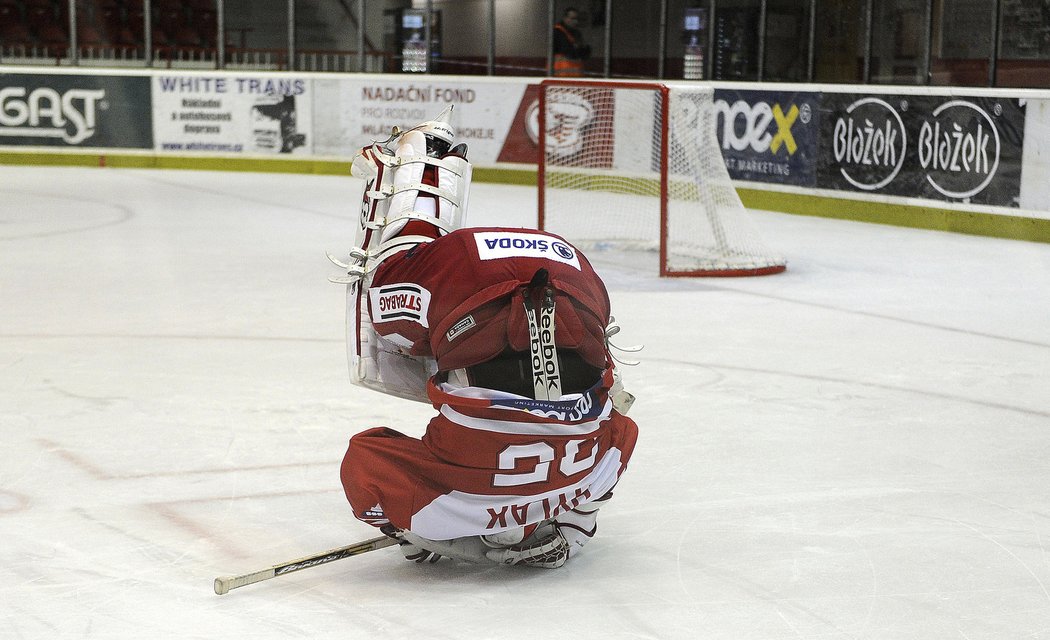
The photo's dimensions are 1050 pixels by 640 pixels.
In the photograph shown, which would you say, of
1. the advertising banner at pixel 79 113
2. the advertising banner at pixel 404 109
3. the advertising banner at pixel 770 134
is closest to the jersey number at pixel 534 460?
the advertising banner at pixel 770 134

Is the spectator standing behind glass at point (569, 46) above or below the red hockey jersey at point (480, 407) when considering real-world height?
above

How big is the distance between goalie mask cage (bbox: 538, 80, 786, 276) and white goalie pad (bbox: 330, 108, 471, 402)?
4.91 metres

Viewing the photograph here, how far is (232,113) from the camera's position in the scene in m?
14.6

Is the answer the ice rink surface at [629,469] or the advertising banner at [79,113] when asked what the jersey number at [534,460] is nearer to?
the ice rink surface at [629,469]

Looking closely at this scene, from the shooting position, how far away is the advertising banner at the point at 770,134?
11211 millimetres

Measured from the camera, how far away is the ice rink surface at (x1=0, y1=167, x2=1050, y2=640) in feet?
8.68

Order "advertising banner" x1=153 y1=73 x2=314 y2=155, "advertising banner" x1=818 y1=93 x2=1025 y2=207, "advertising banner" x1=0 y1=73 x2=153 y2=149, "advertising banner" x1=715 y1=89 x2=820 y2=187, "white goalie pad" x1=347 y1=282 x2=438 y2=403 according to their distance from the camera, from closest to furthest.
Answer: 1. "white goalie pad" x1=347 y1=282 x2=438 y2=403
2. "advertising banner" x1=818 y1=93 x2=1025 y2=207
3. "advertising banner" x1=715 y1=89 x2=820 y2=187
4. "advertising banner" x1=153 y1=73 x2=314 y2=155
5. "advertising banner" x1=0 y1=73 x2=153 y2=149

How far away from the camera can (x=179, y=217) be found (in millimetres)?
10281

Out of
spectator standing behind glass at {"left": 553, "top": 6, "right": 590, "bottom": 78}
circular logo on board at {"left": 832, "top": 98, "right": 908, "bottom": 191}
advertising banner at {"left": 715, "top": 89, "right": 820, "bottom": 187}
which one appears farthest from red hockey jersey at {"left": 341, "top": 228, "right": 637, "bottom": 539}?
spectator standing behind glass at {"left": 553, "top": 6, "right": 590, "bottom": 78}

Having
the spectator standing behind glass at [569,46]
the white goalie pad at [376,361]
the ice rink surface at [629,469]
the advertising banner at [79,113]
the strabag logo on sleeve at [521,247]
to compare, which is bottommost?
the ice rink surface at [629,469]

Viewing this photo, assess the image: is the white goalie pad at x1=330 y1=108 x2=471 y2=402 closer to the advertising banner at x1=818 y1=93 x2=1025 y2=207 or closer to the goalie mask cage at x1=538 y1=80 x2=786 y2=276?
the goalie mask cage at x1=538 y1=80 x2=786 y2=276

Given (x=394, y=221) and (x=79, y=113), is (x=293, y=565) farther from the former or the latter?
(x=79, y=113)

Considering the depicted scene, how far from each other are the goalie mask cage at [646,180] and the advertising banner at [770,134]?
1.49 m

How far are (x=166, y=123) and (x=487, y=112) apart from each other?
3.78 meters
